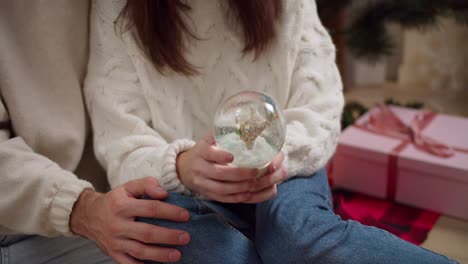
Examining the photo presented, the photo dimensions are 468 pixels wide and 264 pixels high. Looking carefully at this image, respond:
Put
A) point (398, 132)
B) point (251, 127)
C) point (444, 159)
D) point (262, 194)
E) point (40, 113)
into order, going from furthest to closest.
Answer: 1. point (398, 132)
2. point (444, 159)
3. point (40, 113)
4. point (262, 194)
5. point (251, 127)

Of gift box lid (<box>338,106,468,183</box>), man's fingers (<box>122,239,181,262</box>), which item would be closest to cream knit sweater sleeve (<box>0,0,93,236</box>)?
man's fingers (<box>122,239,181,262</box>)

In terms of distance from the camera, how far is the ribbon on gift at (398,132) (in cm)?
116

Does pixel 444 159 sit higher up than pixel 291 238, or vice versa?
pixel 291 238

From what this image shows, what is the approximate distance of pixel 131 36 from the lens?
0.82 metres

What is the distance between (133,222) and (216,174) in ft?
0.43

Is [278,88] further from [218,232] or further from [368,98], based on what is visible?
[368,98]

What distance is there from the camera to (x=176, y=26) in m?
0.83

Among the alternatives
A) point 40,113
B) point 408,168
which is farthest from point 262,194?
point 408,168

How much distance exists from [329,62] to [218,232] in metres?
0.40

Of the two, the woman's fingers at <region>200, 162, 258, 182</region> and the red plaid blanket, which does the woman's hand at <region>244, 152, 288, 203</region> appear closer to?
the woman's fingers at <region>200, 162, 258, 182</region>

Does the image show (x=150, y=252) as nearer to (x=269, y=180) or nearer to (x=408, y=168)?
(x=269, y=180)

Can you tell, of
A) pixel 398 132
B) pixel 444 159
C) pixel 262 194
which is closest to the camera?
pixel 262 194

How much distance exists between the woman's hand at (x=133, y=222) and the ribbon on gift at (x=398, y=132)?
2.23ft

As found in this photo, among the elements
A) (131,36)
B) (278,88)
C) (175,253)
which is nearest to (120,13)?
(131,36)
